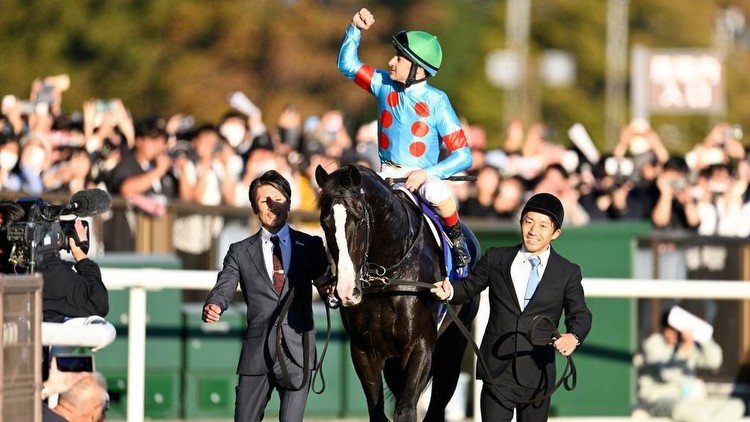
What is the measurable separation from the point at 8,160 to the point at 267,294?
5.98 m

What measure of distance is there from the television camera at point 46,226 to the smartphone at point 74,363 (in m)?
0.69

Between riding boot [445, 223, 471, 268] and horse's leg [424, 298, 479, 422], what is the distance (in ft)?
1.59

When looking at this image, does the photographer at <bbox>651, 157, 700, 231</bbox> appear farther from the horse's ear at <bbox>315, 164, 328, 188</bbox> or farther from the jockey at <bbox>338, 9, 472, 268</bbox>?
the horse's ear at <bbox>315, 164, 328, 188</bbox>

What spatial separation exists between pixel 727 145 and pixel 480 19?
39965 millimetres

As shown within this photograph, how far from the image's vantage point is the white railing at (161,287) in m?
9.85

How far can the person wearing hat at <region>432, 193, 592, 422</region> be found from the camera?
809 cm

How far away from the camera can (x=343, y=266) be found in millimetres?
7711

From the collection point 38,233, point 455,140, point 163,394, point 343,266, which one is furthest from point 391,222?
point 163,394

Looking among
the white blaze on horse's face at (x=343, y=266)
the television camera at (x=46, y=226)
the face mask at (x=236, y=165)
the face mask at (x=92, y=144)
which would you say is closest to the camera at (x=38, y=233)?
the television camera at (x=46, y=226)

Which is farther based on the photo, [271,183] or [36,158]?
[36,158]

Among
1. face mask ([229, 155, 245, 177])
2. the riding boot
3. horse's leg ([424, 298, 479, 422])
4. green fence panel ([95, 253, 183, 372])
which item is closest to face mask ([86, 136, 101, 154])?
face mask ([229, 155, 245, 177])

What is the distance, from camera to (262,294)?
8453 millimetres

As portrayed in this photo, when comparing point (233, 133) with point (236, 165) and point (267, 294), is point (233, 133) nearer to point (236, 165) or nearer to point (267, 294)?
point (236, 165)

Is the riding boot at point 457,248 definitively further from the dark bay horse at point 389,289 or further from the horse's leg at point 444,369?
the horse's leg at point 444,369
